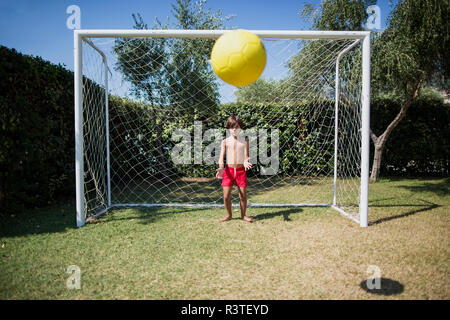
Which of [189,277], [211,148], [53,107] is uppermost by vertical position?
[53,107]

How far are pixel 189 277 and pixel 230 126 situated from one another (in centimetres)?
242

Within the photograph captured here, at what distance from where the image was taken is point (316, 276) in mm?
2486

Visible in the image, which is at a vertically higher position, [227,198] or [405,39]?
[405,39]

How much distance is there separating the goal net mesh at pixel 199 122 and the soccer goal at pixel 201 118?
29mm

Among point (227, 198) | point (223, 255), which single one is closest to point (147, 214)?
point (227, 198)

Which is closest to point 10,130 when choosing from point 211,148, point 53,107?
point 53,107

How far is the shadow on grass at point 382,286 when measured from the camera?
7.28 feet

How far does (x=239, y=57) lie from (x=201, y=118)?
4.82 metres

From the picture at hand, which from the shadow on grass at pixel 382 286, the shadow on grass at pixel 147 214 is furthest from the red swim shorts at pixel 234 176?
the shadow on grass at pixel 382 286

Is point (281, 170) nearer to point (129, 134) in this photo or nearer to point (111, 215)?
point (129, 134)

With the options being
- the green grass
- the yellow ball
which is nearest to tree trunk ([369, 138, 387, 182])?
the green grass

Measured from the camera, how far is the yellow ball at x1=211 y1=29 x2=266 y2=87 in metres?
2.93

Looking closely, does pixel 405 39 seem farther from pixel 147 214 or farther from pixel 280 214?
pixel 147 214

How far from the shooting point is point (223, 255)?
9.64 ft
